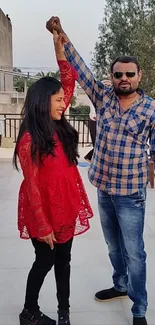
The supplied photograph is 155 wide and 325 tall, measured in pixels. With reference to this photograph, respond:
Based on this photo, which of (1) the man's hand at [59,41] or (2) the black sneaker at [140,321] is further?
(2) the black sneaker at [140,321]

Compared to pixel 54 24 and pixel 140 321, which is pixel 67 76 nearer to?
pixel 54 24

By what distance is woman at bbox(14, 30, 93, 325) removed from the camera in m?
1.28

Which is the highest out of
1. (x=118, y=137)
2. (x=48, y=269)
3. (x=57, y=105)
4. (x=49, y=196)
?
(x=57, y=105)

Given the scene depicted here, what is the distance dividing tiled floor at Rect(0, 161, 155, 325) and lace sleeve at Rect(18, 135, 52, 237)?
629mm

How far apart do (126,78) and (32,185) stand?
574mm

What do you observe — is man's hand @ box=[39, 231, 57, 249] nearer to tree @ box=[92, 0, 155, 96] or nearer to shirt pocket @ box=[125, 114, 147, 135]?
shirt pocket @ box=[125, 114, 147, 135]

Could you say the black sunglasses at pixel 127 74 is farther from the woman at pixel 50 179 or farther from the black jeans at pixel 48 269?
the black jeans at pixel 48 269

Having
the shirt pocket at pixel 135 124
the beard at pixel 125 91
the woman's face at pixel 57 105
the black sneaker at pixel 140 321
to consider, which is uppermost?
the beard at pixel 125 91

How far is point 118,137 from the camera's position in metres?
1.39

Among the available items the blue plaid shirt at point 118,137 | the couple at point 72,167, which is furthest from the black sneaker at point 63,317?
the blue plaid shirt at point 118,137

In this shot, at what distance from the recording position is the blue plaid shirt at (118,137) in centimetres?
136

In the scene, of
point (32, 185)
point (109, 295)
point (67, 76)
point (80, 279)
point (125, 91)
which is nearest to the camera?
point (32, 185)

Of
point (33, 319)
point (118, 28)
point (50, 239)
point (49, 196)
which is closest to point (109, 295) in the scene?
point (33, 319)

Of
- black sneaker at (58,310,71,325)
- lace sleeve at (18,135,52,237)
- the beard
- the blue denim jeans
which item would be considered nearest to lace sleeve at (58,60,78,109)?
the beard
